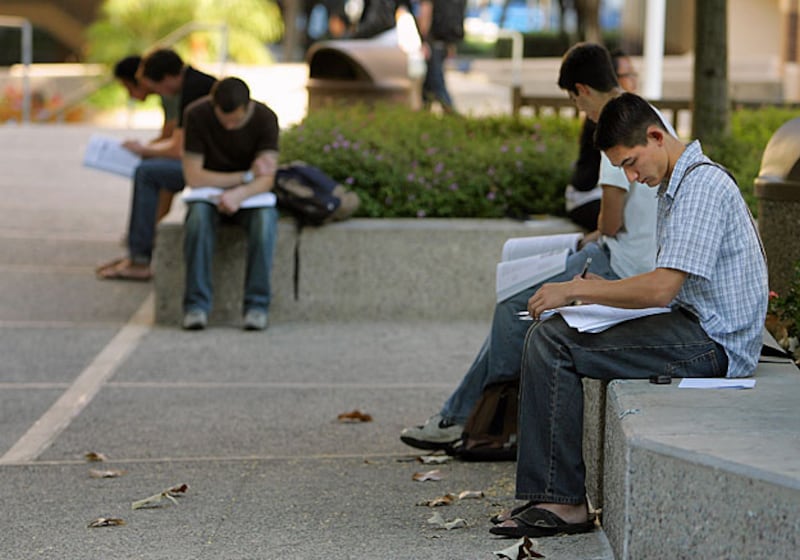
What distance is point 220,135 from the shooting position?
856 cm

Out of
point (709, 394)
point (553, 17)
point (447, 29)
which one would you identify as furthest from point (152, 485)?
point (553, 17)

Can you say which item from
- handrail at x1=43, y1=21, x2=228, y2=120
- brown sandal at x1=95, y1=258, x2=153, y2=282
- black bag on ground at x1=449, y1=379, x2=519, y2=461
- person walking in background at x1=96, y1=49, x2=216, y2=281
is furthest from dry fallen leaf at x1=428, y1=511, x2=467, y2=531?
handrail at x1=43, y1=21, x2=228, y2=120

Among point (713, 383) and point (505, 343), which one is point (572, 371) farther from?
point (505, 343)

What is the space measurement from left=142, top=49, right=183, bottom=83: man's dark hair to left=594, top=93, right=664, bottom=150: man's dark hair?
5490mm

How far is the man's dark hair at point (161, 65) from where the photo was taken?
9562 mm

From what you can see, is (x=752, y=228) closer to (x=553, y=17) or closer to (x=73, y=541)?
(x=73, y=541)

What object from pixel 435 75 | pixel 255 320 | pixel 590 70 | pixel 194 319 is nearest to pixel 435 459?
pixel 590 70

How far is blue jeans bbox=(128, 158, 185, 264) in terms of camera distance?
31.6 ft

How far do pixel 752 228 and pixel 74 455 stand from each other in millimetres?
2911

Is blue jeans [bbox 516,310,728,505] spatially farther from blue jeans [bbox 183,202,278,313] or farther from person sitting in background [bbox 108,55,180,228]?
person sitting in background [bbox 108,55,180,228]

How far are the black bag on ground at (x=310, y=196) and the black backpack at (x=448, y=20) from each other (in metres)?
8.21

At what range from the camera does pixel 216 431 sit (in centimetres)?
640


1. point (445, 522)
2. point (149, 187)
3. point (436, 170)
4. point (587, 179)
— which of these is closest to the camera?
point (445, 522)

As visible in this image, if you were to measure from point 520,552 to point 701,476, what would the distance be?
2.33 ft
